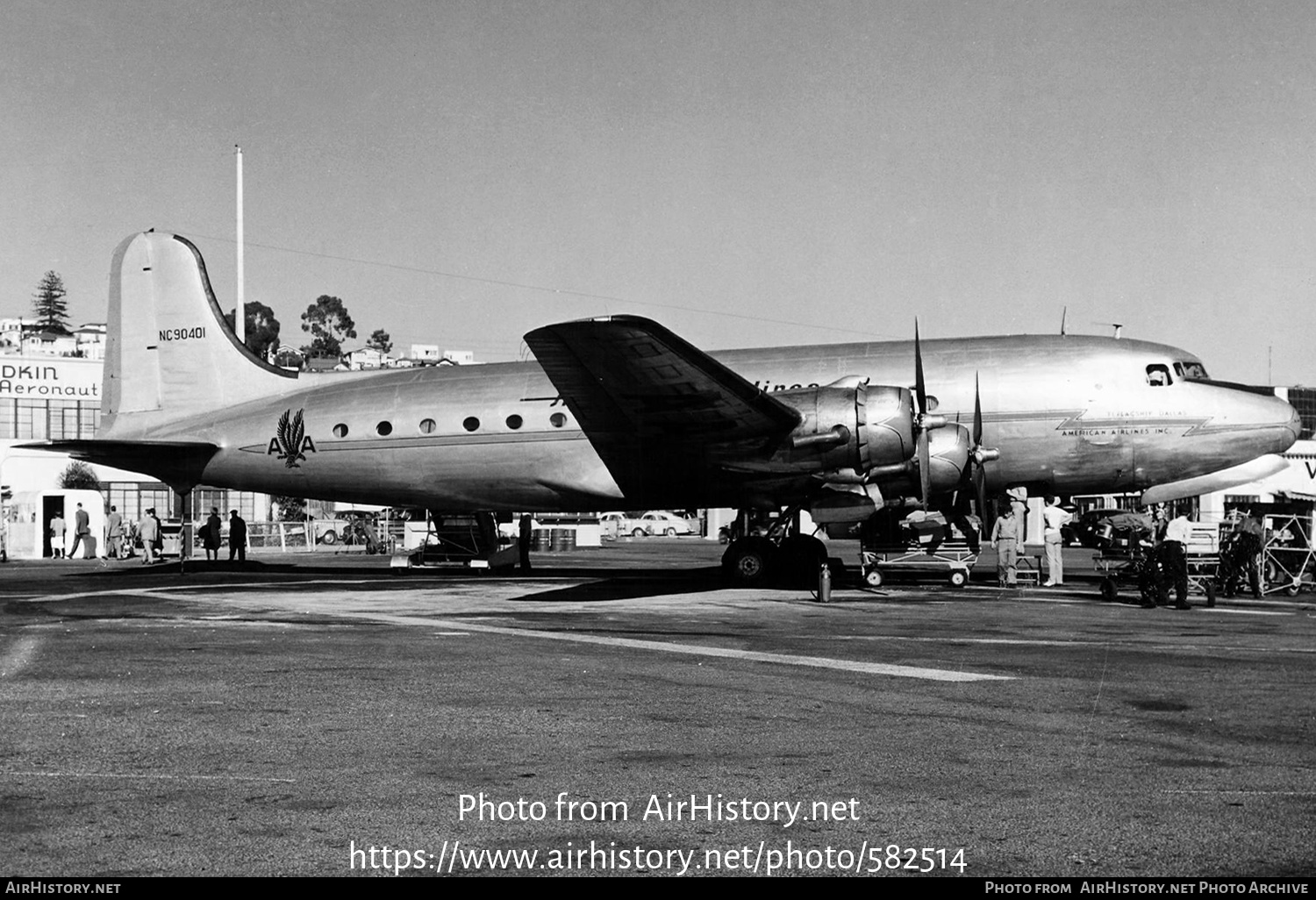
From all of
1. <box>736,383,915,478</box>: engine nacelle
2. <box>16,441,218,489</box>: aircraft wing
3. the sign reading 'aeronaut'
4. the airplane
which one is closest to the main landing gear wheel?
the airplane

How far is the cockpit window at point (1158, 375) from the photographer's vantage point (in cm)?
2100

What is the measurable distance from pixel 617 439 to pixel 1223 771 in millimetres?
15023

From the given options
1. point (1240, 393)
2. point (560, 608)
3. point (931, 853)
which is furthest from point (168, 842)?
point (1240, 393)

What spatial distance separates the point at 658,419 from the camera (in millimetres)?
19234

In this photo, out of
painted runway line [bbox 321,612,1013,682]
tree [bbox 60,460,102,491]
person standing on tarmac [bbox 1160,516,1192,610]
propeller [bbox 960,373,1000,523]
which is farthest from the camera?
tree [bbox 60,460,102,491]

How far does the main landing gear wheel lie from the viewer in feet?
69.1

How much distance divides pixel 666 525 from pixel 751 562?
5063cm

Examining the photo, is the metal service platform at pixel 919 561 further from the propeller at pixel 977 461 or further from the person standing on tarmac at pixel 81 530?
the person standing on tarmac at pixel 81 530

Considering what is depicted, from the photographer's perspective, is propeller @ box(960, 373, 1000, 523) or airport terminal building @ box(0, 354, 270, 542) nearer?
propeller @ box(960, 373, 1000, 523)

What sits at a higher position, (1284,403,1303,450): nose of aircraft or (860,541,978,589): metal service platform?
(1284,403,1303,450): nose of aircraft

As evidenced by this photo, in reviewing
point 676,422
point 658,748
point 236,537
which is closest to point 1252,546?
point 676,422

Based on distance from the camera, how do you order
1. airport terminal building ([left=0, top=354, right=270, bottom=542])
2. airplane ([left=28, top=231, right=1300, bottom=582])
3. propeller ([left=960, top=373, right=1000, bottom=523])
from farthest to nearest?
airport terminal building ([left=0, top=354, right=270, bottom=542]) < propeller ([left=960, top=373, right=1000, bottom=523]) < airplane ([left=28, top=231, right=1300, bottom=582])

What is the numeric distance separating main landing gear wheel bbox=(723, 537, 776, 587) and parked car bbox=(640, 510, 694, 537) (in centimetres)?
5008

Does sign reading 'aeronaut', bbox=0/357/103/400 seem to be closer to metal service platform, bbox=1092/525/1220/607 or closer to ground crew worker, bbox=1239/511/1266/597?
metal service platform, bbox=1092/525/1220/607
